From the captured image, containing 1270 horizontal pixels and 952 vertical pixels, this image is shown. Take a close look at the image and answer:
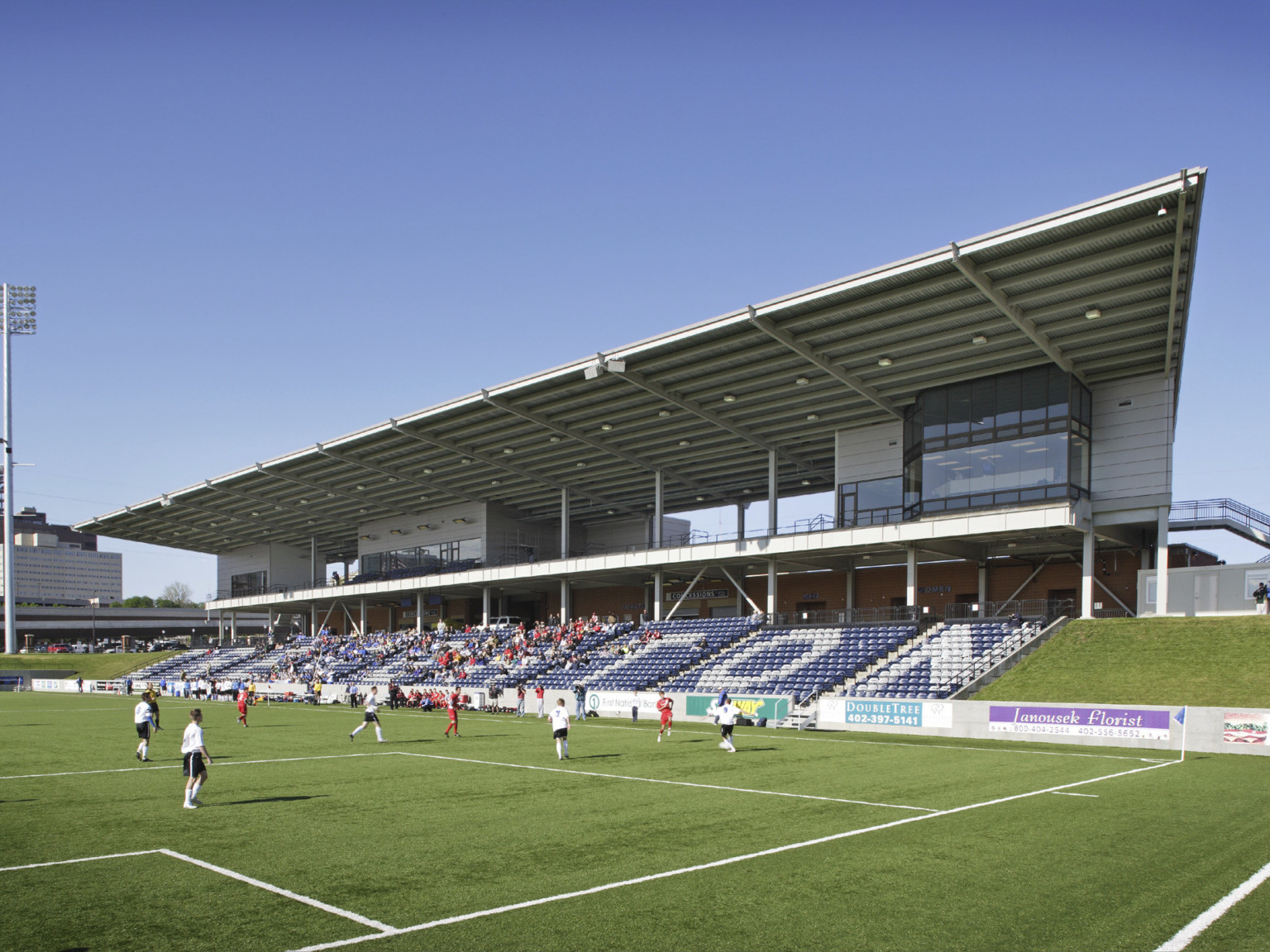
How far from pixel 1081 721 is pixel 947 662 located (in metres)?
9.34

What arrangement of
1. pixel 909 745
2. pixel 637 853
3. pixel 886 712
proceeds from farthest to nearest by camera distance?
pixel 886 712, pixel 909 745, pixel 637 853

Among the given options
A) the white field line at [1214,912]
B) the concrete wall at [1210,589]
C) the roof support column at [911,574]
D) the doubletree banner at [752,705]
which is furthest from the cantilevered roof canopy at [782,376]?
the white field line at [1214,912]

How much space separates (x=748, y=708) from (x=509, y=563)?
3433cm

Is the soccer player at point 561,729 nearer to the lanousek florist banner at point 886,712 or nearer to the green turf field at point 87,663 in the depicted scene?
the lanousek florist banner at point 886,712

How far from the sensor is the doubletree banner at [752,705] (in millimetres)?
35656

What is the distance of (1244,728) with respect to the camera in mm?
24984

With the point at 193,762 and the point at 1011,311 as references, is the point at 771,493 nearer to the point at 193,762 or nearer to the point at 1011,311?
the point at 1011,311

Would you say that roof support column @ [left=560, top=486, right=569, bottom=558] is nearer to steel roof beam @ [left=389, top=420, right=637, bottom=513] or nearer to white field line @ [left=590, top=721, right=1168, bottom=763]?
steel roof beam @ [left=389, top=420, right=637, bottom=513]

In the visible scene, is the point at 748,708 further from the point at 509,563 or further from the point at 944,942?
the point at 509,563

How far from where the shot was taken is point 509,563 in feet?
224

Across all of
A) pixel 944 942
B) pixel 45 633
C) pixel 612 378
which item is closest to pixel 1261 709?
pixel 944 942

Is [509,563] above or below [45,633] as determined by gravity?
above

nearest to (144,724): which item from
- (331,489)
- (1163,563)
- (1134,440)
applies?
(1163,563)

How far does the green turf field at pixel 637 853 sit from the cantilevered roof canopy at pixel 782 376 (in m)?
16.0
